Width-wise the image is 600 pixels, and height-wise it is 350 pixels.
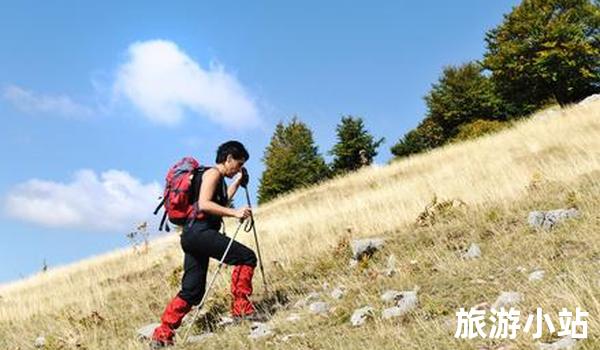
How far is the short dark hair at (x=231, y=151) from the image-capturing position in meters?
7.49

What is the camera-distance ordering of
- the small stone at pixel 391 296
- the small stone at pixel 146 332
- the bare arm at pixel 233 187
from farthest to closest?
the bare arm at pixel 233 187, the small stone at pixel 146 332, the small stone at pixel 391 296

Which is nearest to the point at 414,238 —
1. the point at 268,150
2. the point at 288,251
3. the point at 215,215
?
the point at 288,251

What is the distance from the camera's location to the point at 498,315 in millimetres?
5445

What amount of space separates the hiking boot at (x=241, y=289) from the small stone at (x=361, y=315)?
1.48 meters

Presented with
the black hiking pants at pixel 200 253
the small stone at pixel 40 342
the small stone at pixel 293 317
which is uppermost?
the black hiking pants at pixel 200 253

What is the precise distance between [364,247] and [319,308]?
2.26 m

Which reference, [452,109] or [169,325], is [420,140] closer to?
[452,109]

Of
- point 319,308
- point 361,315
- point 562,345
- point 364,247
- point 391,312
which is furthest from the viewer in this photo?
point 364,247

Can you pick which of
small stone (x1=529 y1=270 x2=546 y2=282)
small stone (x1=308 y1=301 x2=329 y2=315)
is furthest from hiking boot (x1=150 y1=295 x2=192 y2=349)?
small stone (x1=529 y1=270 x2=546 y2=282)

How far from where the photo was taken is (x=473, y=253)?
8.07 meters

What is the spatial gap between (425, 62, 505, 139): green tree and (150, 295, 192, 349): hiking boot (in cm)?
3507

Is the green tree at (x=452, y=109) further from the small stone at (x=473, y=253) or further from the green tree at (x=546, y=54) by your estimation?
the small stone at (x=473, y=253)

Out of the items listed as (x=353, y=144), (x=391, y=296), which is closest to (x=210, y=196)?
(x=391, y=296)

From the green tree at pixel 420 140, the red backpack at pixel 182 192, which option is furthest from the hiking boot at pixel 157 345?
the green tree at pixel 420 140
